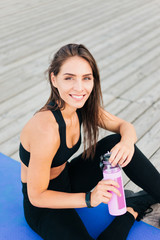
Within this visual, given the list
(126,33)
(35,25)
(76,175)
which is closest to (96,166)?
(76,175)

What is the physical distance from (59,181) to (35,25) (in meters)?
4.58

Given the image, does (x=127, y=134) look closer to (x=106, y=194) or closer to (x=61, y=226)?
(x=106, y=194)

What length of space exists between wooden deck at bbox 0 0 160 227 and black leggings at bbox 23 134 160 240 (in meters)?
0.26

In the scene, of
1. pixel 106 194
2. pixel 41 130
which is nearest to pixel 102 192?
pixel 106 194

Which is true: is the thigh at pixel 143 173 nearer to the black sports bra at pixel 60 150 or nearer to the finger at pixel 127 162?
the finger at pixel 127 162

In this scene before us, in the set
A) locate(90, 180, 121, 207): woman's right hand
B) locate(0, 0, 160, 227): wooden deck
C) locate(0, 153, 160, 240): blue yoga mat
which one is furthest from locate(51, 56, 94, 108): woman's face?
locate(0, 0, 160, 227): wooden deck

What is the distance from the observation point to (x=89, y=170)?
1777mm

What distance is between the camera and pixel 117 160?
4.94ft

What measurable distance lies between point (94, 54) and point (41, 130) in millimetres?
3156

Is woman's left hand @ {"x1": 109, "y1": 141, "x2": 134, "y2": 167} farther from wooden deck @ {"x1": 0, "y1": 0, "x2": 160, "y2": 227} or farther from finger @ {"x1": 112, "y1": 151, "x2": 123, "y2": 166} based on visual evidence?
wooden deck @ {"x1": 0, "y1": 0, "x2": 160, "y2": 227}

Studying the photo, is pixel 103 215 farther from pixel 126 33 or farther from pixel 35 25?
pixel 35 25

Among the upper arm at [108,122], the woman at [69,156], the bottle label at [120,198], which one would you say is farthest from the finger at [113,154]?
the upper arm at [108,122]

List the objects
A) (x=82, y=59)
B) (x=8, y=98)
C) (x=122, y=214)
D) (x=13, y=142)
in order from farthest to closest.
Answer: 1. (x=8, y=98)
2. (x=13, y=142)
3. (x=122, y=214)
4. (x=82, y=59)

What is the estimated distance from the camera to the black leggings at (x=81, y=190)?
4.75 feet
